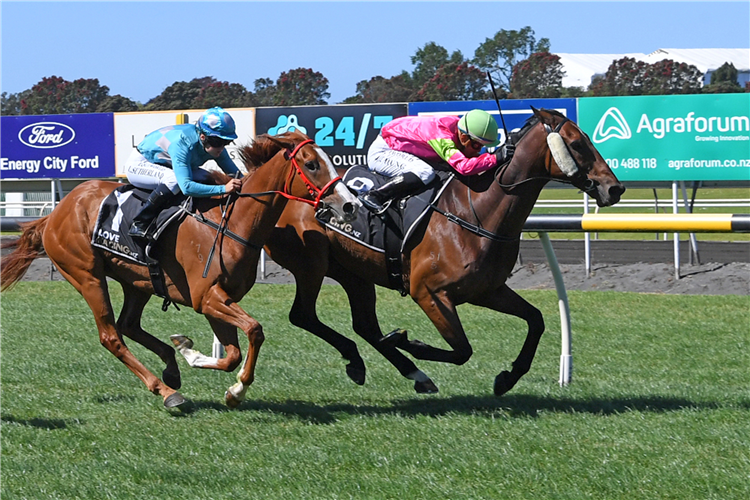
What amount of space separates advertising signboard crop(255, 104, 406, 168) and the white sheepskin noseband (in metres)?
8.95

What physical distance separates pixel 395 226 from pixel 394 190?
0.24 metres

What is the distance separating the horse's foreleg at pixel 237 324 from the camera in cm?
530

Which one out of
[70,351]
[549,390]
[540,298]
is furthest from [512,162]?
[540,298]

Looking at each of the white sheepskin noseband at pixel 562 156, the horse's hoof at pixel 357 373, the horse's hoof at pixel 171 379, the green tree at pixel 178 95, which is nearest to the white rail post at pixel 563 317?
the white sheepskin noseband at pixel 562 156

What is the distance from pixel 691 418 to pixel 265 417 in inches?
95.9

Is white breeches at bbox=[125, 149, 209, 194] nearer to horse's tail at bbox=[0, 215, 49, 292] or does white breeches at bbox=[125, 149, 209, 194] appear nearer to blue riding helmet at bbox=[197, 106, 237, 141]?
blue riding helmet at bbox=[197, 106, 237, 141]

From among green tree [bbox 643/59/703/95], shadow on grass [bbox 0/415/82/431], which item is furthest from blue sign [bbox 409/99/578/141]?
green tree [bbox 643/59/703/95]

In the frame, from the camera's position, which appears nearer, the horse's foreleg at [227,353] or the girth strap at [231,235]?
the horse's foreleg at [227,353]

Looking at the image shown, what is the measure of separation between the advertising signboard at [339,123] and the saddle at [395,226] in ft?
27.6

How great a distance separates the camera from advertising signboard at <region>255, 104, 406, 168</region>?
47.2 feet

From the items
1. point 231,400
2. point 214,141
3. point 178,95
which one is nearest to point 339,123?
point 214,141

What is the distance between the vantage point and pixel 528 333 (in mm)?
5773

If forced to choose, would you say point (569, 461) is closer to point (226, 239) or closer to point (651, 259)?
point (226, 239)

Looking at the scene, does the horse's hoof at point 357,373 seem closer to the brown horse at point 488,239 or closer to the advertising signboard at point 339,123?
the brown horse at point 488,239
